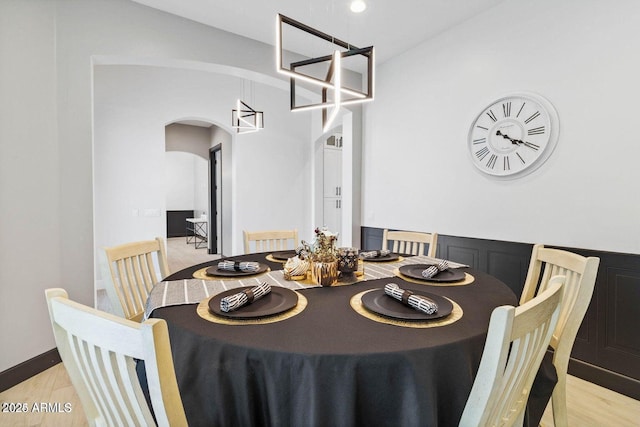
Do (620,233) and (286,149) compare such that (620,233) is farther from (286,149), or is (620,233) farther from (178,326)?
(286,149)

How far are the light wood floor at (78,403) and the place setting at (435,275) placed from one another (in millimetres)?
1000

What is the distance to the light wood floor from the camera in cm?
179

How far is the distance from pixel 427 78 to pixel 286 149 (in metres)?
3.14

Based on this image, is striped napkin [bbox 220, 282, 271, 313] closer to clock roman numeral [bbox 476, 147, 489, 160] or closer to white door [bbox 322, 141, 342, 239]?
clock roman numeral [bbox 476, 147, 489, 160]

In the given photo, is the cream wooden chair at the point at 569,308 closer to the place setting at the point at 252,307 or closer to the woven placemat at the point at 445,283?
the woven placemat at the point at 445,283

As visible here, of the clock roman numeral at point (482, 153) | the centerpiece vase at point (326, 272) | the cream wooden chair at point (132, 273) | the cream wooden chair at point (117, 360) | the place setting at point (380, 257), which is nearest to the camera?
the cream wooden chair at point (117, 360)

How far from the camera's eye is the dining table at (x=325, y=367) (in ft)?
Result: 2.84

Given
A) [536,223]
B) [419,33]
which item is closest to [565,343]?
[536,223]

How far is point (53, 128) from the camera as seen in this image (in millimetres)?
2410

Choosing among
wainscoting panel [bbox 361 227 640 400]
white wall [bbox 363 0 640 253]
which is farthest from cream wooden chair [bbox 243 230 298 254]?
wainscoting panel [bbox 361 227 640 400]

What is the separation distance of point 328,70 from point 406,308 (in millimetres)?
1559

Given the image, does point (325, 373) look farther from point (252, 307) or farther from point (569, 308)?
point (569, 308)

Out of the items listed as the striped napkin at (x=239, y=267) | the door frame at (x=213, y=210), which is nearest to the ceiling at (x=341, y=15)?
the striped napkin at (x=239, y=267)

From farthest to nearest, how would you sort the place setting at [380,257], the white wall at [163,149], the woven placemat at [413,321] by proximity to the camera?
the white wall at [163,149], the place setting at [380,257], the woven placemat at [413,321]
